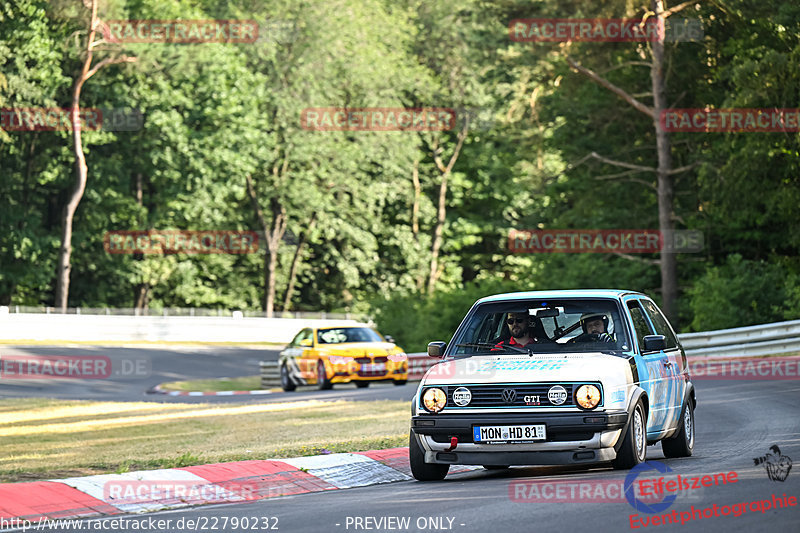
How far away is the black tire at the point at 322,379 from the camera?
96.5ft

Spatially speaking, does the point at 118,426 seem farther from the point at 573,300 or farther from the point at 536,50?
the point at 536,50

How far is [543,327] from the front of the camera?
36.8ft

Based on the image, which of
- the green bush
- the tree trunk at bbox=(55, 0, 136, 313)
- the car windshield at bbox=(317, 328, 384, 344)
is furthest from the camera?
the tree trunk at bbox=(55, 0, 136, 313)

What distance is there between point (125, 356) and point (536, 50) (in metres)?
18.1

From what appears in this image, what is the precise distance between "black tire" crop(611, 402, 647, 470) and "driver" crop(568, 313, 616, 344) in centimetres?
76

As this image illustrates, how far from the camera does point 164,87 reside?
57.5 metres

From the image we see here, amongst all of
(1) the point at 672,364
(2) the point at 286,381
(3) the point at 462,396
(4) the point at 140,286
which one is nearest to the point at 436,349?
(3) the point at 462,396

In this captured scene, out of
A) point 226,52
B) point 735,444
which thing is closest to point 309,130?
point 226,52

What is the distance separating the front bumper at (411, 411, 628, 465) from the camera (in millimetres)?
9953

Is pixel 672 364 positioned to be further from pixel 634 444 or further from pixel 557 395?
pixel 557 395

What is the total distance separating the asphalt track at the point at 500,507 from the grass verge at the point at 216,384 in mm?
23888

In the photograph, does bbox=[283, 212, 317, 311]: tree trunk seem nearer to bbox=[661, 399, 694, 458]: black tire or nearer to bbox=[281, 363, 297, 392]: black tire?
bbox=[281, 363, 297, 392]: black tire

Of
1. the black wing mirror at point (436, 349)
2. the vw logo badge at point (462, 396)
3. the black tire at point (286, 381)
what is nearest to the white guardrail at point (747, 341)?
the black tire at point (286, 381)

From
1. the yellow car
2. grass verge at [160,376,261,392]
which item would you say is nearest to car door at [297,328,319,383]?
the yellow car
